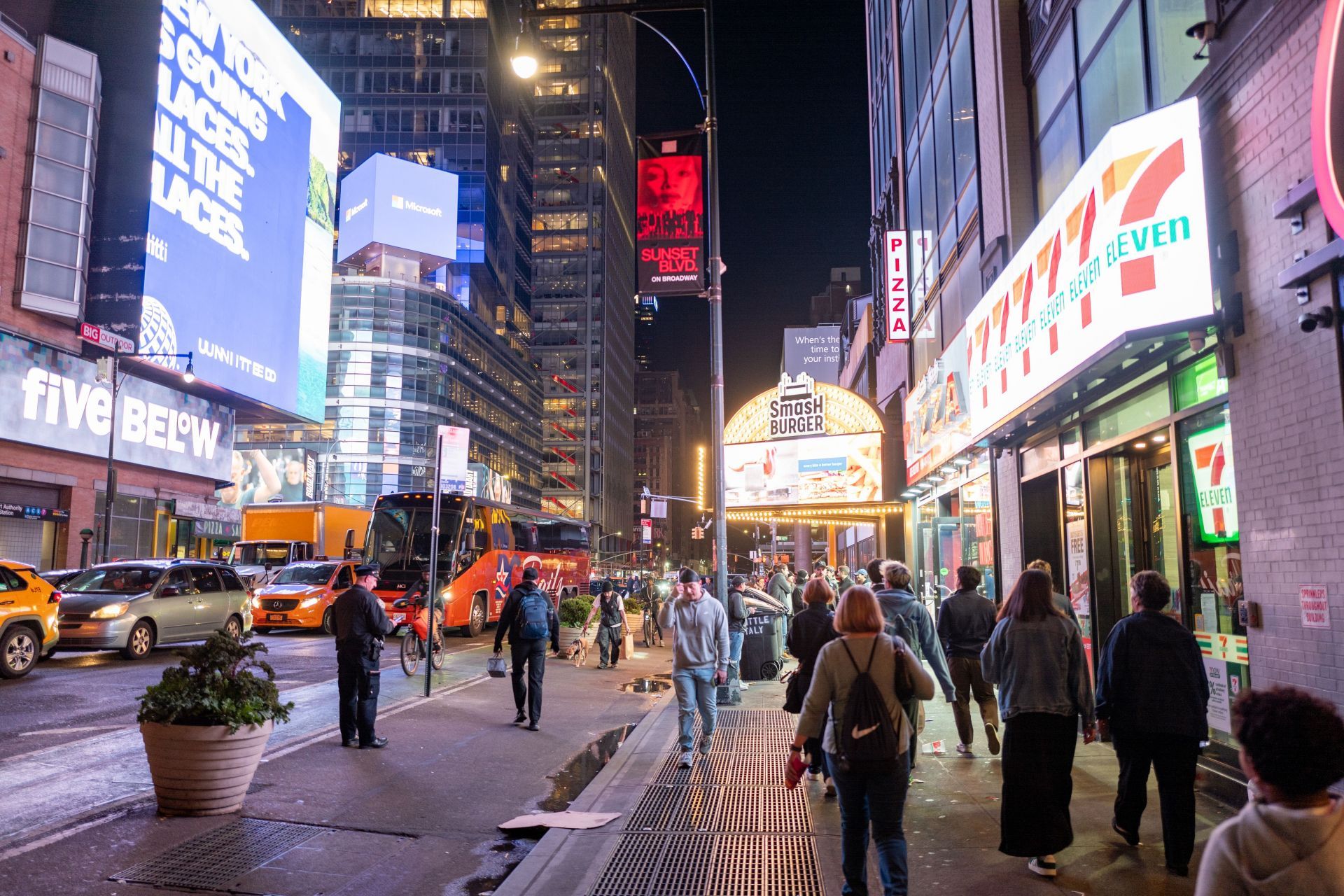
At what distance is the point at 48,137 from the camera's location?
1400 inches

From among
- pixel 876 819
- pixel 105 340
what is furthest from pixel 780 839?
pixel 105 340

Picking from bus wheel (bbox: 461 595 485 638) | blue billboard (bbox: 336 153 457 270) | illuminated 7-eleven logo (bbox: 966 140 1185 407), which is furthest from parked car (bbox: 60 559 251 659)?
blue billboard (bbox: 336 153 457 270)

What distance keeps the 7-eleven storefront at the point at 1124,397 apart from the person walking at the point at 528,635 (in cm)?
604

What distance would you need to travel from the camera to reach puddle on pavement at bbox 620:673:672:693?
51.4 feet

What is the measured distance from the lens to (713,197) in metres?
13.3

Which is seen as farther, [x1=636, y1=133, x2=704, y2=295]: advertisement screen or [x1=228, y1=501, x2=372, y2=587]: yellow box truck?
[x1=228, y1=501, x2=372, y2=587]: yellow box truck

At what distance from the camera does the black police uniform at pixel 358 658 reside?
962 cm

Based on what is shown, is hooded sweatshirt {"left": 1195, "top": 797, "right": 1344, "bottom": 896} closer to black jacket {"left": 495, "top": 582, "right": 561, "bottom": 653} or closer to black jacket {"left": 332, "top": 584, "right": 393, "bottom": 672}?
black jacket {"left": 332, "top": 584, "right": 393, "bottom": 672}

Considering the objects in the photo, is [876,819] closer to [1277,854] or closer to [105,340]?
[1277,854]

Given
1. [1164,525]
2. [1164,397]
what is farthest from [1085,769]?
[1164,397]

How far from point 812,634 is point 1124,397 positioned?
4225 mm

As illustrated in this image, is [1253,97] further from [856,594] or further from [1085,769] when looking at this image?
[1085,769]

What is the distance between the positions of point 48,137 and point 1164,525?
40.1 metres

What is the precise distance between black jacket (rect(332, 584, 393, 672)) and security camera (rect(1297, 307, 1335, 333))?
8.09 metres
